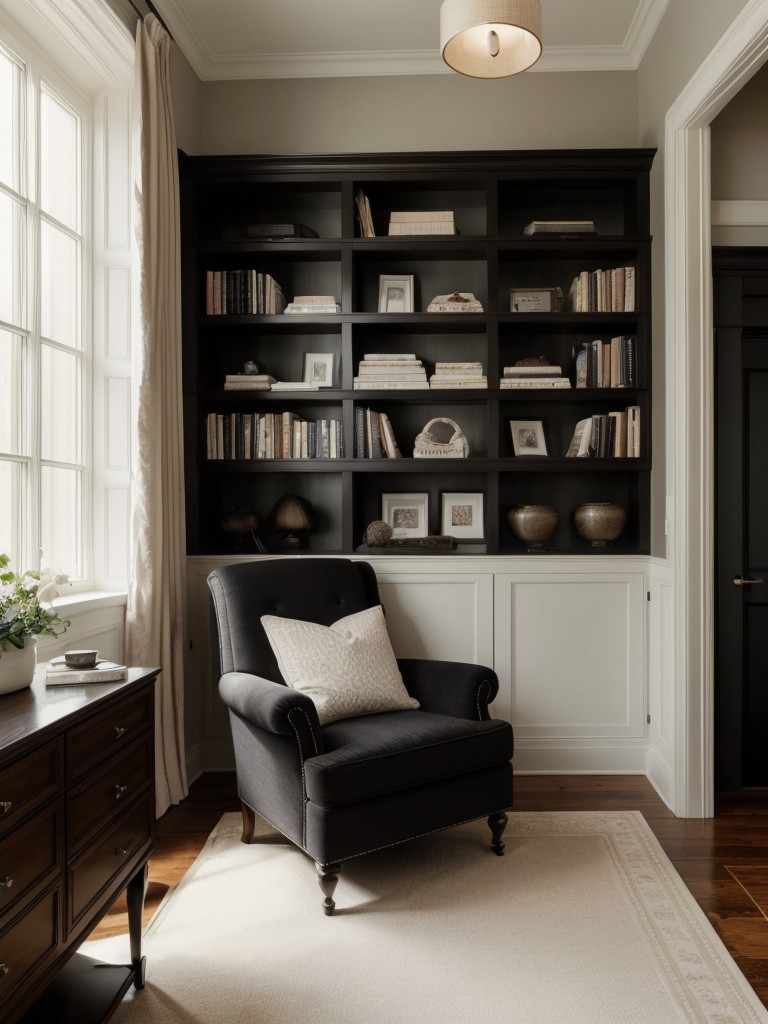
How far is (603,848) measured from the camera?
273 centimetres

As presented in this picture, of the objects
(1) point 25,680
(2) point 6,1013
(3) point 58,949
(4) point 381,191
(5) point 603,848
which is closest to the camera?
(2) point 6,1013

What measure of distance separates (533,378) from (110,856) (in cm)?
257

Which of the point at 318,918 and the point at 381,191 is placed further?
the point at 381,191

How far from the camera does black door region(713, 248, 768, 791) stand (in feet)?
10.9

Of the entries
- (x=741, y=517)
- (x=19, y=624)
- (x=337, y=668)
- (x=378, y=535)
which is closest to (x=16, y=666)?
(x=19, y=624)

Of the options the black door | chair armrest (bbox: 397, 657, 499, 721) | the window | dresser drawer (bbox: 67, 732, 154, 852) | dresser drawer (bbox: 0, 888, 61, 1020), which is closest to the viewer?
dresser drawer (bbox: 0, 888, 61, 1020)

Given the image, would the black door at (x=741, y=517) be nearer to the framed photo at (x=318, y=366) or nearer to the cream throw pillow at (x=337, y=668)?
the cream throw pillow at (x=337, y=668)

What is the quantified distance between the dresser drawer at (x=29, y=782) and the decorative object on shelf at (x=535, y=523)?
2386 mm

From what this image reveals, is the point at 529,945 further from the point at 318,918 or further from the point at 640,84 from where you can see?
the point at 640,84

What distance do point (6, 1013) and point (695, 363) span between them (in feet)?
9.61

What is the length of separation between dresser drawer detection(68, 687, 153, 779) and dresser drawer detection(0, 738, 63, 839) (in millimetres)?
59

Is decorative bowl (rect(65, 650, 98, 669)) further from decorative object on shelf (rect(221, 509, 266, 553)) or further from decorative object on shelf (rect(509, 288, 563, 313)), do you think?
decorative object on shelf (rect(509, 288, 563, 313))

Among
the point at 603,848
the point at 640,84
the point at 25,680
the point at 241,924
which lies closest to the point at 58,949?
the point at 25,680

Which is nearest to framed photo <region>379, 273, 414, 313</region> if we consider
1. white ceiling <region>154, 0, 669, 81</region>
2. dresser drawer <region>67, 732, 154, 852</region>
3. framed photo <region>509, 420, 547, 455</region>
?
framed photo <region>509, 420, 547, 455</region>
